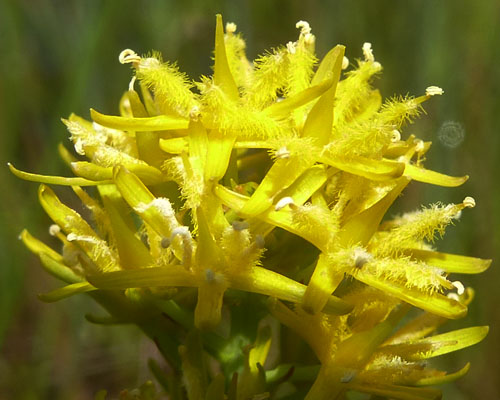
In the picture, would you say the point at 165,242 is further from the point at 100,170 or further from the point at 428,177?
the point at 428,177

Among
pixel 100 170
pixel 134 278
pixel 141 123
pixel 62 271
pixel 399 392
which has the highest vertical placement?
pixel 141 123

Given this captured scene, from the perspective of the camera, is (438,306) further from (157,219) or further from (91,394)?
(91,394)

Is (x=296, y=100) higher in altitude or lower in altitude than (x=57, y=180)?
higher

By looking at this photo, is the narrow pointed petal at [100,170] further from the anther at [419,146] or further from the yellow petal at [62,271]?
the anther at [419,146]

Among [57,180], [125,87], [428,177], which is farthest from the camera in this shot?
[125,87]

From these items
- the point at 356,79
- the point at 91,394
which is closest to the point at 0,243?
the point at 91,394

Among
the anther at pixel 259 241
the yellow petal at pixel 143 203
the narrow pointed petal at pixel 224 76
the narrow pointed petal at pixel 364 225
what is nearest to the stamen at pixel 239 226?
the anther at pixel 259 241

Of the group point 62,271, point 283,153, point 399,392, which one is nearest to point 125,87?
point 62,271
